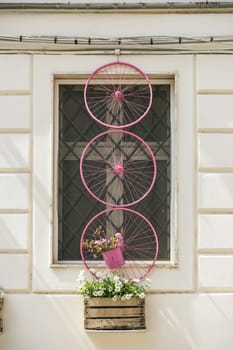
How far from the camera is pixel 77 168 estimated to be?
8484 millimetres

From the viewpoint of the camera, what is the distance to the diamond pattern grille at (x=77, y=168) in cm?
845

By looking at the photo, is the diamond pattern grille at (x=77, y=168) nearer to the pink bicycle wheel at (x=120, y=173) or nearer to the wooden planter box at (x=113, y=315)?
the pink bicycle wheel at (x=120, y=173)

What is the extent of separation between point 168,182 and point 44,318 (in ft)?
5.72

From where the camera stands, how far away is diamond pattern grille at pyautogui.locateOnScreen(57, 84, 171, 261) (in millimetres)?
8445

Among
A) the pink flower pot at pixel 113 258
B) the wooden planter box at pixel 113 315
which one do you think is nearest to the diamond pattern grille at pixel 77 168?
the pink flower pot at pixel 113 258

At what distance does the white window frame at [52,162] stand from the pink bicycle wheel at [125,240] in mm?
150

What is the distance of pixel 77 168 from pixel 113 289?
126cm

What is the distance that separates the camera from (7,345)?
823 cm

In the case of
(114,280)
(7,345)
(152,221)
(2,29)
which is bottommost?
(7,345)

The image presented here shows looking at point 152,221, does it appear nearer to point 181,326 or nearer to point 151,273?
point 151,273

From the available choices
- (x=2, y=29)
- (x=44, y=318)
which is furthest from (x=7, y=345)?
(x=2, y=29)

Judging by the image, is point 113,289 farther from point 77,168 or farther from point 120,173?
point 77,168

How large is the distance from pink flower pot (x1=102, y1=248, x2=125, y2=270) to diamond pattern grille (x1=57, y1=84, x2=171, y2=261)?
420mm

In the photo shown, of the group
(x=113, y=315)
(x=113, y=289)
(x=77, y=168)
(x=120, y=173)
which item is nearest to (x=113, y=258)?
(x=113, y=289)
